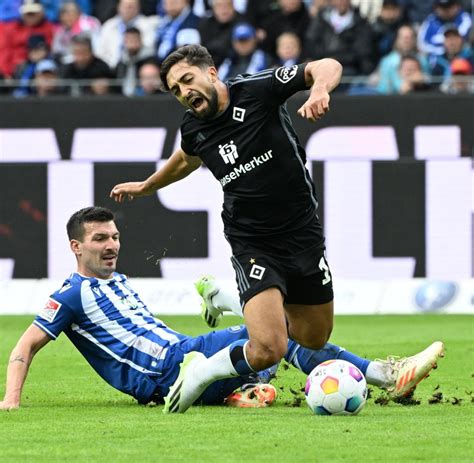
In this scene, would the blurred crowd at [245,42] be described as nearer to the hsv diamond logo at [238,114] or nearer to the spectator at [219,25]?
the spectator at [219,25]

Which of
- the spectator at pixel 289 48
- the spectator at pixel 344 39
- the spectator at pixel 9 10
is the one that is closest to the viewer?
the spectator at pixel 289 48

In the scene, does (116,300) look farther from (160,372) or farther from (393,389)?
(393,389)

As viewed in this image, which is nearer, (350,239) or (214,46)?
(350,239)

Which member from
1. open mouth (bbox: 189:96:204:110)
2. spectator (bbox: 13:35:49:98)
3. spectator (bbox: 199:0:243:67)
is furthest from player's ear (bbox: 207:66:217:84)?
spectator (bbox: 13:35:49:98)

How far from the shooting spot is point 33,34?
19.1 metres

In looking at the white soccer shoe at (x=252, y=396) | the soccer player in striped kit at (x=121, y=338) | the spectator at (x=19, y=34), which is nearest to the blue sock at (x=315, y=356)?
the soccer player in striped kit at (x=121, y=338)

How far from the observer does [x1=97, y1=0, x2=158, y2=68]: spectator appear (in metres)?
19.0

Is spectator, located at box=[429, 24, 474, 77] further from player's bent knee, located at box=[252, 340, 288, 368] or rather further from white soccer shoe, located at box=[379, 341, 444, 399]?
player's bent knee, located at box=[252, 340, 288, 368]

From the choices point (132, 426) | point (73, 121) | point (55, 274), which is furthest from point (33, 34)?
point (132, 426)

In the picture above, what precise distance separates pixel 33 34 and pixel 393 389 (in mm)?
12003

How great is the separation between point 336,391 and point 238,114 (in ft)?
5.80

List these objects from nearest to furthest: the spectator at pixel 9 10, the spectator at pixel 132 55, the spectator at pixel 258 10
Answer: the spectator at pixel 132 55 < the spectator at pixel 258 10 < the spectator at pixel 9 10

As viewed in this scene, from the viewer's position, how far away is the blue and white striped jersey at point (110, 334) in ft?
27.6

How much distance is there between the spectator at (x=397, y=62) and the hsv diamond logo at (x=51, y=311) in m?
9.83
